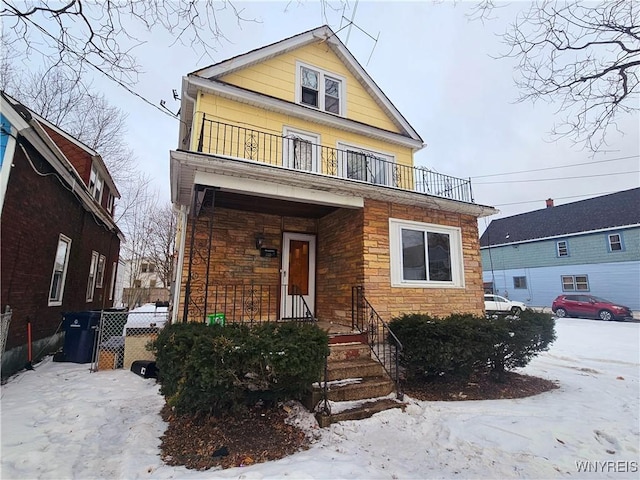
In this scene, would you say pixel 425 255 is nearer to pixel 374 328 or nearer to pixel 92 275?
pixel 374 328

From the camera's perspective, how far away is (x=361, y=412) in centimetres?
436

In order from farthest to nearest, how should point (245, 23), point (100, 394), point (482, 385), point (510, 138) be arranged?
1. point (510, 138)
2. point (482, 385)
3. point (100, 394)
4. point (245, 23)

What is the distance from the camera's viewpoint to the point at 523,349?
19.7ft

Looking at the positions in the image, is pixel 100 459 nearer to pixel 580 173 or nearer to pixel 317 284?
pixel 317 284

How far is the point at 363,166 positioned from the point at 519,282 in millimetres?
20538

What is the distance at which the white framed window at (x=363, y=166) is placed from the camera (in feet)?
31.6

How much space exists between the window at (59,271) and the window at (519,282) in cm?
2685


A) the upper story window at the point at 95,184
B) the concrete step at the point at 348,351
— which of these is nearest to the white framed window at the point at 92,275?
the upper story window at the point at 95,184

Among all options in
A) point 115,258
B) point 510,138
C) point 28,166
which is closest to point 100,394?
point 28,166

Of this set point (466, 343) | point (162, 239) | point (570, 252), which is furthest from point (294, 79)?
point (570, 252)

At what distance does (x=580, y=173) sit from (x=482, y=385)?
22966mm

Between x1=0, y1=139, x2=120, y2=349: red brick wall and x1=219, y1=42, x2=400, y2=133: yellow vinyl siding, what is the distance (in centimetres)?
494

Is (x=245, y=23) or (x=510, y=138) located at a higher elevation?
(x=510, y=138)

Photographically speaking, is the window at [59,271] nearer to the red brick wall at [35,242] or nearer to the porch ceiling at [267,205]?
the red brick wall at [35,242]
